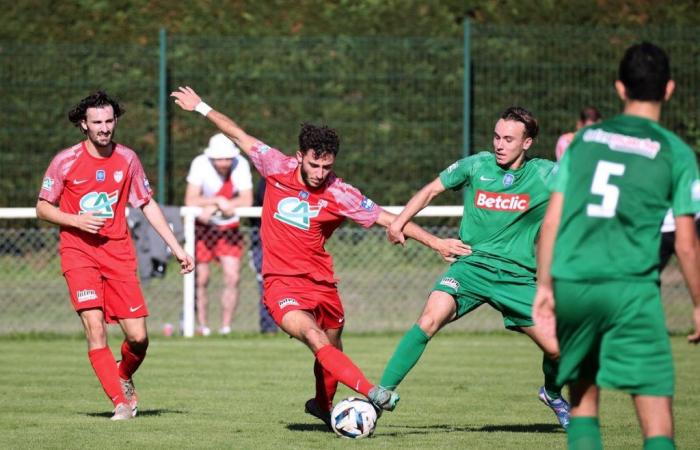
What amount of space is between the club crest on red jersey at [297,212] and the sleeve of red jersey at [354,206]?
0.13 meters

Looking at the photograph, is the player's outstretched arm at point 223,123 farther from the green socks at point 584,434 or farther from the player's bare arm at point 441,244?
the green socks at point 584,434

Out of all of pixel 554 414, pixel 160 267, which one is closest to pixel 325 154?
pixel 554 414

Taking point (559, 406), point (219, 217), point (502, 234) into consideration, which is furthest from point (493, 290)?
point (219, 217)

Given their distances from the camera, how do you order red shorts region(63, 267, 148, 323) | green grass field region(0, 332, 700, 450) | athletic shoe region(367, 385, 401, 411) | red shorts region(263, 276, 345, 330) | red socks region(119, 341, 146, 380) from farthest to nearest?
red socks region(119, 341, 146, 380) → red shorts region(63, 267, 148, 323) → red shorts region(263, 276, 345, 330) → green grass field region(0, 332, 700, 450) → athletic shoe region(367, 385, 401, 411)

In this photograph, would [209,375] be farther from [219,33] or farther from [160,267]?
[219,33]

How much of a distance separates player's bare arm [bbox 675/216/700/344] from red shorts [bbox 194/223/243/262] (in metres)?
8.93

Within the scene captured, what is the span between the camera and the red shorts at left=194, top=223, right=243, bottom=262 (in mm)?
13680

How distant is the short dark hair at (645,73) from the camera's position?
202 inches

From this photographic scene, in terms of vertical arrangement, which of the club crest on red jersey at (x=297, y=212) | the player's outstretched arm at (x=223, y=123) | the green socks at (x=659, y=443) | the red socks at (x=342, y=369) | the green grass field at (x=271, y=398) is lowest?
the green grass field at (x=271, y=398)

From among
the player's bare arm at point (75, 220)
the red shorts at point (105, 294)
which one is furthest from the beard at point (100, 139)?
the red shorts at point (105, 294)

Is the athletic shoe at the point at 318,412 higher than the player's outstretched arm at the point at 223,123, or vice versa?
the player's outstretched arm at the point at 223,123

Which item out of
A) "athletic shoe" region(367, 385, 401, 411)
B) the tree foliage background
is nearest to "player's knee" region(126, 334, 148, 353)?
Result: "athletic shoe" region(367, 385, 401, 411)

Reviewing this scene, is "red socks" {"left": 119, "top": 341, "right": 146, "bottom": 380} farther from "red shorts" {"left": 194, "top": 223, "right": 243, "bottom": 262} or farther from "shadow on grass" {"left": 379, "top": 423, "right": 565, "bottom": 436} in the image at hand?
"red shorts" {"left": 194, "top": 223, "right": 243, "bottom": 262}

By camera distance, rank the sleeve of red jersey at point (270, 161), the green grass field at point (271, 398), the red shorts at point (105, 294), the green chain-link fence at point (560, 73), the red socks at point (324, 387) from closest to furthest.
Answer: the green grass field at point (271, 398), the red socks at point (324, 387), the sleeve of red jersey at point (270, 161), the red shorts at point (105, 294), the green chain-link fence at point (560, 73)
